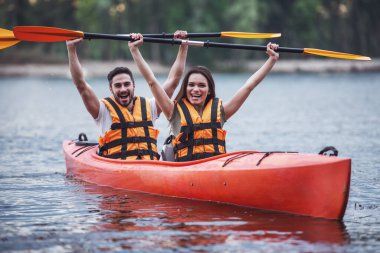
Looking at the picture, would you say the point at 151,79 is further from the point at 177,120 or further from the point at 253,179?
the point at 253,179

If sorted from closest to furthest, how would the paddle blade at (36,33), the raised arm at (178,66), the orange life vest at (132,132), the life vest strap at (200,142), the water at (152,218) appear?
1. the water at (152,218)
2. the life vest strap at (200,142)
3. the raised arm at (178,66)
4. the orange life vest at (132,132)
5. the paddle blade at (36,33)

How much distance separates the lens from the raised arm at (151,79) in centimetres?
768

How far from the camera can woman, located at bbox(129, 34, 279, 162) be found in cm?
775

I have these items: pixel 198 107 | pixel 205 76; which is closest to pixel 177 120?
pixel 198 107

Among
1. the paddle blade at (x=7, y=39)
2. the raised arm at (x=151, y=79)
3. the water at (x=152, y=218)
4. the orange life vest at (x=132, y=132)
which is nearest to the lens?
the water at (x=152, y=218)

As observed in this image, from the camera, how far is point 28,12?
5400cm

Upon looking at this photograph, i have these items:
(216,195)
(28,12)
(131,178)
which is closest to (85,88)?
(131,178)

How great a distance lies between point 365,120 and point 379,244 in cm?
1254

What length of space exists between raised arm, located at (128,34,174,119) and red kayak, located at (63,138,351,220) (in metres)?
0.58

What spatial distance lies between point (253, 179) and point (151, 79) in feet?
4.61

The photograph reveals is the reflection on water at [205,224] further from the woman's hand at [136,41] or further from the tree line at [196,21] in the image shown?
the tree line at [196,21]

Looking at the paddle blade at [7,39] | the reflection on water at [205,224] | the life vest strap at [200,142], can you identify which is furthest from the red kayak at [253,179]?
the paddle blade at [7,39]

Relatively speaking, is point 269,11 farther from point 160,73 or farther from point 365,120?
point 365,120

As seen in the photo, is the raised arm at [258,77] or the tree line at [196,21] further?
the tree line at [196,21]
